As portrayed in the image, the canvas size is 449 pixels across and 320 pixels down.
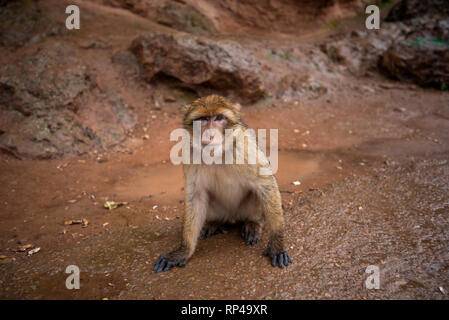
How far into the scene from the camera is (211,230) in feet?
11.6

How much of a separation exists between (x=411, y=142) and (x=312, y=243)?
3.92m

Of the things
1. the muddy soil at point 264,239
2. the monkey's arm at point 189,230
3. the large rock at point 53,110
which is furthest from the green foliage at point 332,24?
the monkey's arm at point 189,230

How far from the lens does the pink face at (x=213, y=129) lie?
2.73m

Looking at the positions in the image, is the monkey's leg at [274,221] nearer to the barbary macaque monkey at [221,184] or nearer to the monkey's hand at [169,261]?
the barbary macaque monkey at [221,184]

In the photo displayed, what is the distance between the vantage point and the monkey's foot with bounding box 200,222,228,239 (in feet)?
11.4

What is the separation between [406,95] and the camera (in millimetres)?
8234

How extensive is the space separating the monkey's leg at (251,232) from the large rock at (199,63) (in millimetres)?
4673

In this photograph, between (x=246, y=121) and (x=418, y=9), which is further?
(x=418, y=9)

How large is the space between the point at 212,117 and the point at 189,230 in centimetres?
116

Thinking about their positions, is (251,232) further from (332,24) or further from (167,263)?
(332,24)

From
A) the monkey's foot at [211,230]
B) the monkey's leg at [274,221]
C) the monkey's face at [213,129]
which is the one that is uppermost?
the monkey's face at [213,129]

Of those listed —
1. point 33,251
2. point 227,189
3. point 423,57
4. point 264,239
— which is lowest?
point 33,251

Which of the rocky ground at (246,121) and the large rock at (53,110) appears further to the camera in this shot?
the large rock at (53,110)

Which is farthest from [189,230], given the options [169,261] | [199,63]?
[199,63]
